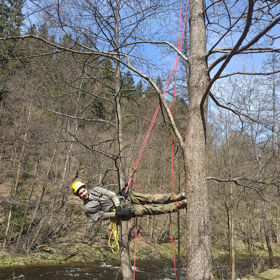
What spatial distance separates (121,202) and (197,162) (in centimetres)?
202

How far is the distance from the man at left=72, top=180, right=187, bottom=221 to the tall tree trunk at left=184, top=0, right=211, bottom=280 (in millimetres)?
1062

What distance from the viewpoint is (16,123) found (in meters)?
14.6

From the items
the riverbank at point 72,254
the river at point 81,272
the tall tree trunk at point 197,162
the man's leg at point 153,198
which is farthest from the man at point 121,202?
the riverbank at point 72,254

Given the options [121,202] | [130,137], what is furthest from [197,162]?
[130,137]

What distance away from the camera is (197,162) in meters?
3.83

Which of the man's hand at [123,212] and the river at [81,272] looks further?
the river at [81,272]

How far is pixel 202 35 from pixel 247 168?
8.58 m

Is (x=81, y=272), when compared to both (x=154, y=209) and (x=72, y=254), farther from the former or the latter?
(x=154, y=209)

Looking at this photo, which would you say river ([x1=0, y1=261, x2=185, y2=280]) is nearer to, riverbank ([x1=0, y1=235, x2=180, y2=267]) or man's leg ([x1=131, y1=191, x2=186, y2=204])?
riverbank ([x1=0, y1=235, x2=180, y2=267])

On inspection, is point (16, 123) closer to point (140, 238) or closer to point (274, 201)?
point (140, 238)

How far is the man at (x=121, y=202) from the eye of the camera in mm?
4895

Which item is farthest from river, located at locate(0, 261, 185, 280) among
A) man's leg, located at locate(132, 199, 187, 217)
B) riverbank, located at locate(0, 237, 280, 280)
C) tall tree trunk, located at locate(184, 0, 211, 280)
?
tall tree trunk, located at locate(184, 0, 211, 280)

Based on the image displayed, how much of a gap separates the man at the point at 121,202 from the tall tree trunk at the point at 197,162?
1062 millimetres

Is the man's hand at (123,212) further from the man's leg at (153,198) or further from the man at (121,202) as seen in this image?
the man's leg at (153,198)
